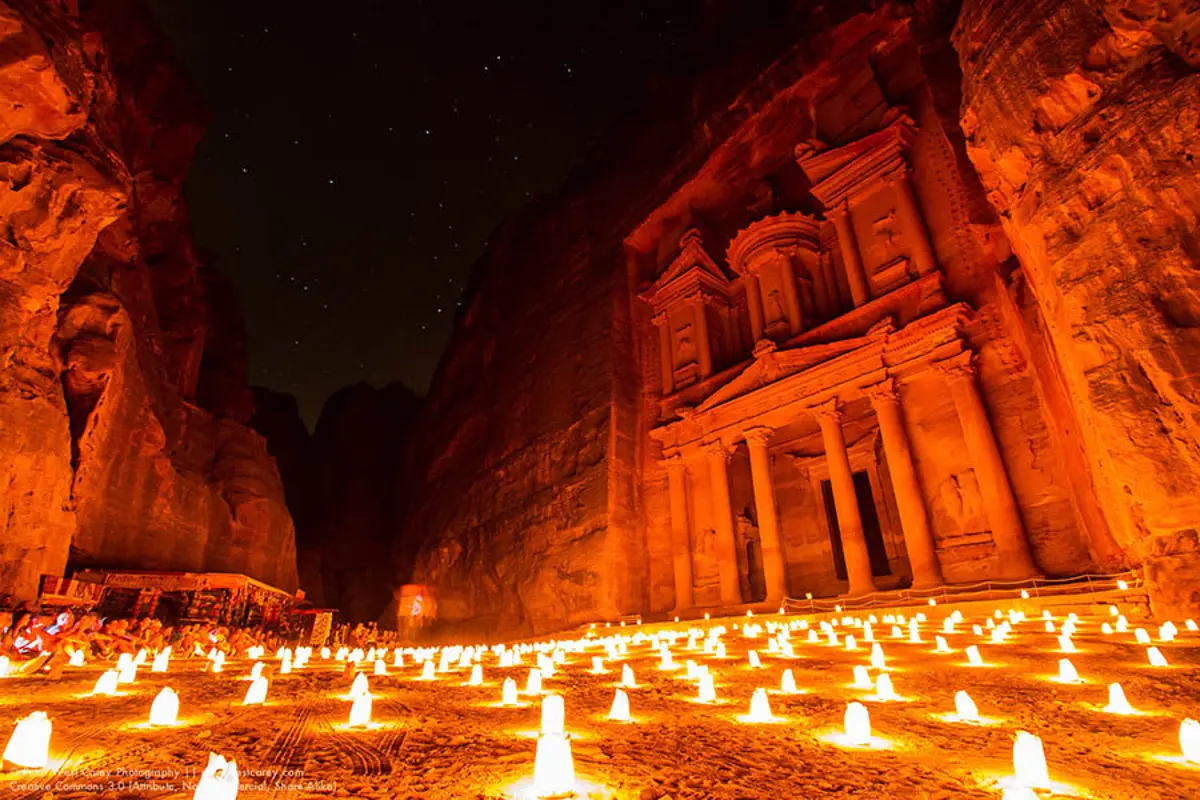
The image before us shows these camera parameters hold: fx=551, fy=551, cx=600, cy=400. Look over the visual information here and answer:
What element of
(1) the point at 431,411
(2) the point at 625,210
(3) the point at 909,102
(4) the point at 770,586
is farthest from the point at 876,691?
(1) the point at 431,411

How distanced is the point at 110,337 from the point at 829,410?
21.1 m

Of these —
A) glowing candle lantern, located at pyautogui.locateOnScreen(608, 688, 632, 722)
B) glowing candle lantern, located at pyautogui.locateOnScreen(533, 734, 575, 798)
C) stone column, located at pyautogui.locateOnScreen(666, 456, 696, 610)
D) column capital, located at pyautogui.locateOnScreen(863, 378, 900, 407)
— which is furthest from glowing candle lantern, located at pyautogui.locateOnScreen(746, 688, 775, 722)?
stone column, located at pyautogui.locateOnScreen(666, 456, 696, 610)

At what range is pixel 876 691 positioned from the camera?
459cm

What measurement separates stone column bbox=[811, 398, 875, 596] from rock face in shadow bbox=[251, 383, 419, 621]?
26.0m

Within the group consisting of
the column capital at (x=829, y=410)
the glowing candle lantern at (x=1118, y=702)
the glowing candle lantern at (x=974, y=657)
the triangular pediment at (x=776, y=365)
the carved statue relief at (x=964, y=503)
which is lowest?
the glowing candle lantern at (x=1118, y=702)

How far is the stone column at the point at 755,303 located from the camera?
20969 millimetres

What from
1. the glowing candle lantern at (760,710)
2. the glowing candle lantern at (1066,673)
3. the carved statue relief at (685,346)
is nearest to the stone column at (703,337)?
the carved statue relief at (685,346)

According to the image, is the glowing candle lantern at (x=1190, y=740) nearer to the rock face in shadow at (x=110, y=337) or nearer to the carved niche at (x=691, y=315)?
the rock face in shadow at (x=110, y=337)

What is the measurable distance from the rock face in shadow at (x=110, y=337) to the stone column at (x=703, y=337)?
18.0m

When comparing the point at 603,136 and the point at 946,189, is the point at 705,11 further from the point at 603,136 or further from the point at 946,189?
the point at 946,189

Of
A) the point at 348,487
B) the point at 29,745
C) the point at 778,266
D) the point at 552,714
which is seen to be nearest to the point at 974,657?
the point at 552,714

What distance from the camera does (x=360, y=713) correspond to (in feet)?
12.4

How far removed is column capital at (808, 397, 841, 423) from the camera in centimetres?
1720

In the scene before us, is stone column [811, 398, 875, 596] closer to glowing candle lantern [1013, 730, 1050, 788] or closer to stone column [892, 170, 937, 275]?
stone column [892, 170, 937, 275]
